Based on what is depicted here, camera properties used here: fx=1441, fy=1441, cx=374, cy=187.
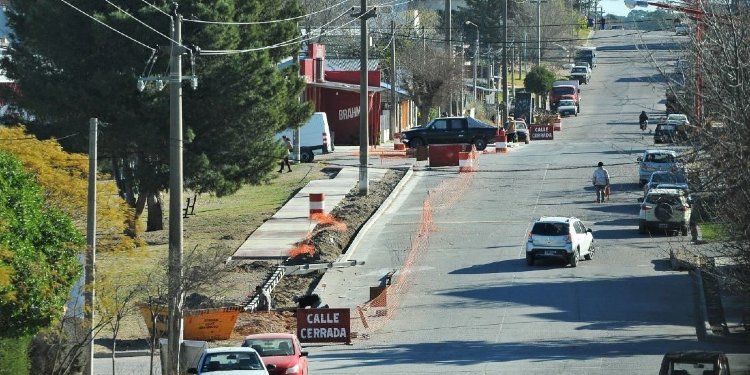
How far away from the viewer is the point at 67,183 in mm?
38594

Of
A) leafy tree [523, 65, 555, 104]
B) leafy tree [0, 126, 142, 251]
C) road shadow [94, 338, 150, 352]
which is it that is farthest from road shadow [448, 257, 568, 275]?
leafy tree [523, 65, 555, 104]

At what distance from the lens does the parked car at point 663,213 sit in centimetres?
4534

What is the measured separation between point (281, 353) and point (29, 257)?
18.0ft

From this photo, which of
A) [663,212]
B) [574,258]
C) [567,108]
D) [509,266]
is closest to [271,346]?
[509,266]

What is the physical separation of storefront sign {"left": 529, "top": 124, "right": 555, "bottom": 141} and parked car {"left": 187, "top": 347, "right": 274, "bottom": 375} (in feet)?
186

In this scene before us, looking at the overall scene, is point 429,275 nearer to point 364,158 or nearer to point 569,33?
point 364,158

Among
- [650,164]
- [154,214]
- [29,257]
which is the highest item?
[650,164]

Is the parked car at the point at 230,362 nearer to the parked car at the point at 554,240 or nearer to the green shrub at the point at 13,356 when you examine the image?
the green shrub at the point at 13,356

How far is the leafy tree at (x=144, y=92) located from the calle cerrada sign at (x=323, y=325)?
15.8m

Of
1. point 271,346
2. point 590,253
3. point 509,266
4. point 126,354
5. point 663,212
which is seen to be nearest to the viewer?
point 271,346

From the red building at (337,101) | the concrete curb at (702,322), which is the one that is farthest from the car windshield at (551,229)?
the red building at (337,101)

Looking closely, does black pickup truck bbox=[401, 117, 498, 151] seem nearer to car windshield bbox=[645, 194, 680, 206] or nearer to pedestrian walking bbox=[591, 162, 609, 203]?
pedestrian walking bbox=[591, 162, 609, 203]

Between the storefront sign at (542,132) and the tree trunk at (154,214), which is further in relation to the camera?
the storefront sign at (542,132)

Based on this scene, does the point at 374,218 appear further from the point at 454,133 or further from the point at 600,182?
the point at 454,133
